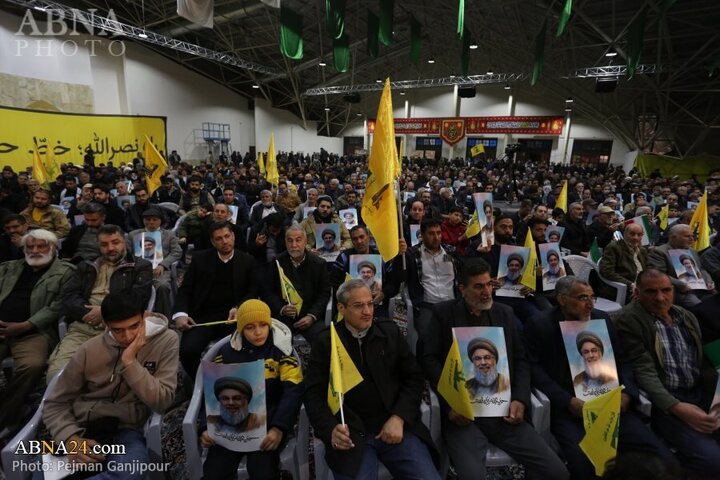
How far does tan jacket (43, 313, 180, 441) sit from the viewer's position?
2.02m

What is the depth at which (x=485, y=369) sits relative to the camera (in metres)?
2.29

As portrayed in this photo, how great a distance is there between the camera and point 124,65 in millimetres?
19828

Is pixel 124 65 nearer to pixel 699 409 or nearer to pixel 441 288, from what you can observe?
pixel 441 288

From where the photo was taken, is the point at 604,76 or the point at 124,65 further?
the point at 124,65

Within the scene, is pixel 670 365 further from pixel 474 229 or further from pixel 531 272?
pixel 474 229

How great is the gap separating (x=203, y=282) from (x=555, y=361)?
3.12 metres

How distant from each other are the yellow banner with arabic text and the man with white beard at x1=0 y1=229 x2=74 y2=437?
1398 centimetres

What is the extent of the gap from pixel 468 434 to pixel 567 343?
2.96 feet

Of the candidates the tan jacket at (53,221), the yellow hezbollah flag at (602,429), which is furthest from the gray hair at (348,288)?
the tan jacket at (53,221)

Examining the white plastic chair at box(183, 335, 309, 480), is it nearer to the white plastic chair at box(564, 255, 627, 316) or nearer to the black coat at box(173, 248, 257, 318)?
the black coat at box(173, 248, 257, 318)

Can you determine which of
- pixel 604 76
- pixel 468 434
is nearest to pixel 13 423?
pixel 468 434

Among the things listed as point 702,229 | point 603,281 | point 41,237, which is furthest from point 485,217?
point 41,237

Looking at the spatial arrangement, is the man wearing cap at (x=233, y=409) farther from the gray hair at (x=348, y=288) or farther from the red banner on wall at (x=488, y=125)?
the red banner on wall at (x=488, y=125)

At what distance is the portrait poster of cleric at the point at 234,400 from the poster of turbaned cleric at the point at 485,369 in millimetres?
1243
